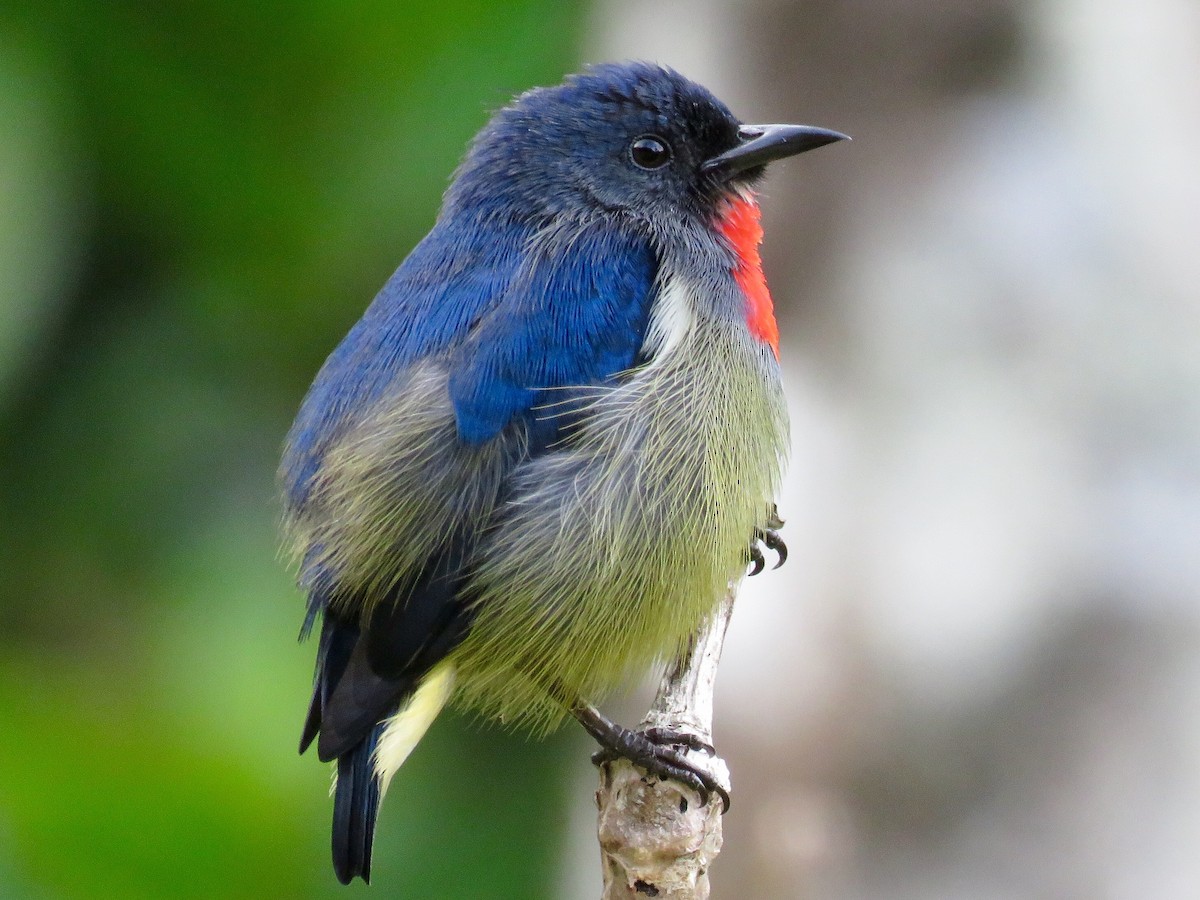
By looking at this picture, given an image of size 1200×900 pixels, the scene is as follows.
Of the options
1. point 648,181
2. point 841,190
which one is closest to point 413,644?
point 648,181

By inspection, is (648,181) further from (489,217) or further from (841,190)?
(841,190)

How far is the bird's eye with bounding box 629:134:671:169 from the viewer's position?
316 centimetres

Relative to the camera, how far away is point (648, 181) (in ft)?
10.3

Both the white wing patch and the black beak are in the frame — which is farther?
the black beak

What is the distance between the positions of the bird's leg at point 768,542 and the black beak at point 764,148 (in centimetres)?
81

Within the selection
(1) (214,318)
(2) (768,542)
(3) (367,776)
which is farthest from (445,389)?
(1) (214,318)

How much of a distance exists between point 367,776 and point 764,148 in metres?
1.67

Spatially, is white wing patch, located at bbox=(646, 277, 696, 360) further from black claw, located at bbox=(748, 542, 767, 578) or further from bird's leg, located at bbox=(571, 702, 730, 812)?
bird's leg, located at bbox=(571, 702, 730, 812)

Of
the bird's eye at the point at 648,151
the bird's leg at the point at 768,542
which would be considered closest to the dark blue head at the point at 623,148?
the bird's eye at the point at 648,151

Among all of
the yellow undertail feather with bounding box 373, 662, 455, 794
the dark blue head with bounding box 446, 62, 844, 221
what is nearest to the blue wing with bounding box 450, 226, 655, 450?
the dark blue head with bounding box 446, 62, 844, 221

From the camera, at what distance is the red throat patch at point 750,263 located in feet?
10.2

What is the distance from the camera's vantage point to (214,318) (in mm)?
4023

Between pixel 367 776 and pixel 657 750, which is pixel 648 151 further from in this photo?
pixel 367 776

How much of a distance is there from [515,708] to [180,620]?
117 centimetres
